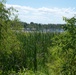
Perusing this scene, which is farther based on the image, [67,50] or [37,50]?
[37,50]

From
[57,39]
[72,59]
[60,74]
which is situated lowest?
[60,74]

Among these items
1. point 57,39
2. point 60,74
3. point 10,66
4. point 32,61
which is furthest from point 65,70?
point 32,61

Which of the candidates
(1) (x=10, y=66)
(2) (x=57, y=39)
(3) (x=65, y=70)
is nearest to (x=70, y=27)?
(2) (x=57, y=39)

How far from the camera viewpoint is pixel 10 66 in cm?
1159

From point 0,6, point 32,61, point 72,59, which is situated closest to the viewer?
point 72,59

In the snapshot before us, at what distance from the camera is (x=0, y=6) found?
768 centimetres

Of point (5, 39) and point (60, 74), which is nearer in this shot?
point (60, 74)

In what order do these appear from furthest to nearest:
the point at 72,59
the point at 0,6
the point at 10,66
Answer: the point at 10,66
the point at 0,6
the point at 72,59

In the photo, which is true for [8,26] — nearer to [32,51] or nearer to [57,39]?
[57,39]

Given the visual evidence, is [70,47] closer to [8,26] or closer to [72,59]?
[72,59]

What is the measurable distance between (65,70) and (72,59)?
Result: 0.98 ft

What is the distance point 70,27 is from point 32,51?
26.7ft

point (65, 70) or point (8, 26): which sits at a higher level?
point (8, 26)

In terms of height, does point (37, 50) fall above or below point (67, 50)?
below
